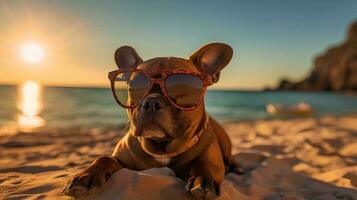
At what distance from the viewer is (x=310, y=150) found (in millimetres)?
4219

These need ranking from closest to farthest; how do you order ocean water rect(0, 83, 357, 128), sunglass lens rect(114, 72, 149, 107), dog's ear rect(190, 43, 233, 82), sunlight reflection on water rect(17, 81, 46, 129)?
sunglass lens rect(114, 72, 149, 107)
dog's ear rect(190, 43, 233, 82)
sunlight reflection on water rect(17, 81, 46, 129)
ocean water rect(0, 83, 357, 128)

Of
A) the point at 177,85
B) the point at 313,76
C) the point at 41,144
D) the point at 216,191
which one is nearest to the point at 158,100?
the point at 177,85

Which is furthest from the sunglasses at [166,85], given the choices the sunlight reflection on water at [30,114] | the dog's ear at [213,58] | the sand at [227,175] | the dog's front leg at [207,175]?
the sunlight reflection on water at [30,114]

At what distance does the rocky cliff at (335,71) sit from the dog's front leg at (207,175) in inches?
2522

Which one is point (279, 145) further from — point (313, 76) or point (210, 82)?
point (313, 76)

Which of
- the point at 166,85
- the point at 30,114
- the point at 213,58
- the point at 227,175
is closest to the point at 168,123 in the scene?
the point at 166,85

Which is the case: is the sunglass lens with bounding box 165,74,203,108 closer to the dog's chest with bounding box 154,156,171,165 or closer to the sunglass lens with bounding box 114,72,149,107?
the sunglass lens with bounding box 114,72,149,107

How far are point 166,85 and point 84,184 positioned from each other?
788mm

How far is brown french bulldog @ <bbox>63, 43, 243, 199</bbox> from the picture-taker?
79.1 inches

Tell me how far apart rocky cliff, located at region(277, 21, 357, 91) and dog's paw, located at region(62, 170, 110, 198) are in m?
64.8

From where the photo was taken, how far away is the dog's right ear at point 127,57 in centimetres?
250

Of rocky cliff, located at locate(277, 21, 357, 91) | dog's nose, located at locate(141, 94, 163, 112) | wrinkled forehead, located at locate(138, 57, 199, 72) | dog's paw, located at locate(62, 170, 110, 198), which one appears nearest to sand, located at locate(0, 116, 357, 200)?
dog's paw, located at locate(62, 170, 110, 198)

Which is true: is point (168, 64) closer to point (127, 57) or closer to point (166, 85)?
point (166, 85)

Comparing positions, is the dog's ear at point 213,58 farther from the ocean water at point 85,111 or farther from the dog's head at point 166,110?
the ocean water at point 85,111
